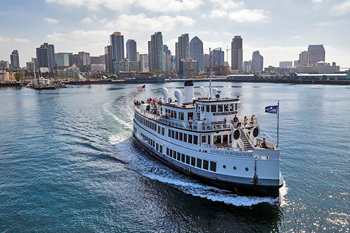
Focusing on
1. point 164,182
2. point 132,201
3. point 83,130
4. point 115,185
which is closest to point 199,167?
point 164,182

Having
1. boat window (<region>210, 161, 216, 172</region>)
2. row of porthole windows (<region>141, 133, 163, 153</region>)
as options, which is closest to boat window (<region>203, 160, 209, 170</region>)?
boat window (<region>210, 161, 216, 172</region>)

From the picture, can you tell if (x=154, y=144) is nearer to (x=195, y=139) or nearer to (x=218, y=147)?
(x=195, y=139)

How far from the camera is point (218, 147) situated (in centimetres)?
2434

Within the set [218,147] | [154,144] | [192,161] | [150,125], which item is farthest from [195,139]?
[150,125]

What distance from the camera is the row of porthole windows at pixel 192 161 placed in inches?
962

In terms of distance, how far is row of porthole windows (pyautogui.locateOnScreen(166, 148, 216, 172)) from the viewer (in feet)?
80.2

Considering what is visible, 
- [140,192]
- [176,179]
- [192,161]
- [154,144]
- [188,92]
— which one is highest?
[188,92]

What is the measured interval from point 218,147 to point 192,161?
3.30m

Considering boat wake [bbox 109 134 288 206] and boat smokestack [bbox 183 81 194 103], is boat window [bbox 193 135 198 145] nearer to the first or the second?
boat wake [bbox 109 134 288 206]

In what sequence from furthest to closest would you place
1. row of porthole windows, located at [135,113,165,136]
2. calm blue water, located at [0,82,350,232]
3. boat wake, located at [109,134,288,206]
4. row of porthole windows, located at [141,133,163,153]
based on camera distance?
row of porthole windows, located at [141,133,163,153] → row of porthole windows, located at [135,113,165,136] → boat wake, located at [109,134,288,206] → calm blue water, located at [0,82,350,232]

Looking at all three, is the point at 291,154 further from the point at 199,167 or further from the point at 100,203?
the point at 100,203

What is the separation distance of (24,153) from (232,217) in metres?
29.3

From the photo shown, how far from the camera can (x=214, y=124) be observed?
86.1ft

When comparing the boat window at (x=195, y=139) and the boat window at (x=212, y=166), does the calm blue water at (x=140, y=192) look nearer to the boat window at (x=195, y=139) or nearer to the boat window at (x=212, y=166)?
the boat window at (x=212, y=166)
